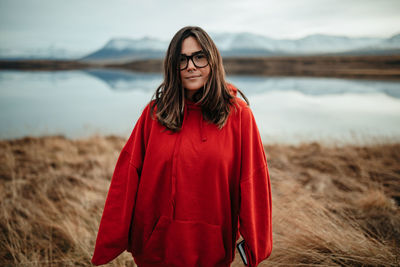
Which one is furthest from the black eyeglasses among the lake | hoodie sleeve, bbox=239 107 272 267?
the lake

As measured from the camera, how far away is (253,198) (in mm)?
1506

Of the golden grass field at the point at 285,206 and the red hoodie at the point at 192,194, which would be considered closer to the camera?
the red hoodie at the point at 192,194

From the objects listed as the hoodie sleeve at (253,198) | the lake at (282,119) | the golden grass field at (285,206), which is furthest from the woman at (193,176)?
the lake at (282,119)

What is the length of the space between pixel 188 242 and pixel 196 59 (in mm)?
1112

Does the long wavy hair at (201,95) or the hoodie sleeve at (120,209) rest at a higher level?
A: the long wavy hair at (201,95)

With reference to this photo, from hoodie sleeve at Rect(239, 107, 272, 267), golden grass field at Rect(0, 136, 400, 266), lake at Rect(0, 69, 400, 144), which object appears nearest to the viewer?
hoodie sleeve at Rect(239, 107, 272, 267)

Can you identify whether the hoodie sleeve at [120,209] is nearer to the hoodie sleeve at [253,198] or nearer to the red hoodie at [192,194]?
the red hoodie at [192,194]

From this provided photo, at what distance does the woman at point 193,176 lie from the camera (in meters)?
1.50

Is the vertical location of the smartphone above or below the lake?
above

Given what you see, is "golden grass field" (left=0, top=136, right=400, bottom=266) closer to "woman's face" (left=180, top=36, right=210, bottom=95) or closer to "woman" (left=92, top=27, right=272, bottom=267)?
"woman" (left=92, top=27, right=272, bottom=267)

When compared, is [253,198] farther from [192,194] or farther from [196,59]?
[196,59]

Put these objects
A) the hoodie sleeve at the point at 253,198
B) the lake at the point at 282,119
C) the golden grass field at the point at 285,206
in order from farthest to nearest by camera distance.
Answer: the lake at the point at 282,119, the golden grass field at the point at 285,206, the hoodie sleeve at the point at 253,198

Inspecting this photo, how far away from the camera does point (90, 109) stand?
54.3 ft

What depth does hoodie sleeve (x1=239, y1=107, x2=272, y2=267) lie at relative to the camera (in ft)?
4.88
